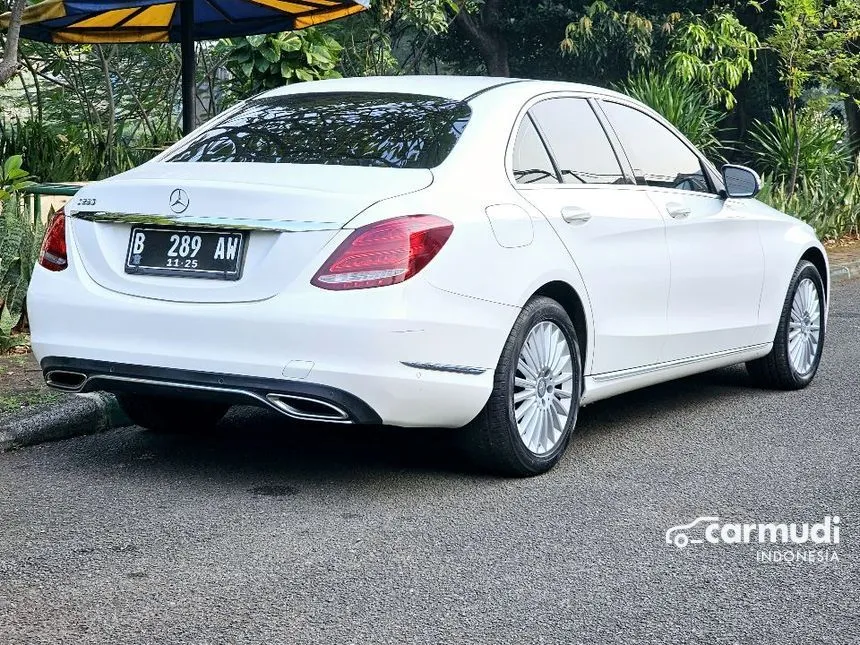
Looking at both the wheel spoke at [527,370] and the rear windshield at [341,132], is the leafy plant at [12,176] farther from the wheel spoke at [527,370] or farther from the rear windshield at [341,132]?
the wheel spoke at [527,370]

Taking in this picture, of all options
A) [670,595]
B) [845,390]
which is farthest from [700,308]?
[670,595]

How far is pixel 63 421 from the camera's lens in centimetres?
622

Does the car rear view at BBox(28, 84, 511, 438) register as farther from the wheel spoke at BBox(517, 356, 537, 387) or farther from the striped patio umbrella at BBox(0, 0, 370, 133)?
the striped patio umbrella at BBox(0, 0, 370, 133)

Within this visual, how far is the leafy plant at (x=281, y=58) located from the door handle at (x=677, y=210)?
6204 mm

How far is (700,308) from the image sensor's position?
22.0 feet

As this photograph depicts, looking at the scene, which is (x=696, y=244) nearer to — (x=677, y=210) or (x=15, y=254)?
(x=677, y=210)

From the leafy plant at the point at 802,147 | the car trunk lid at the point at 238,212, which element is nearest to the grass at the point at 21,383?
the car trunk lid at the point at 238,212

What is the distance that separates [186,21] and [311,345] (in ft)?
17.6

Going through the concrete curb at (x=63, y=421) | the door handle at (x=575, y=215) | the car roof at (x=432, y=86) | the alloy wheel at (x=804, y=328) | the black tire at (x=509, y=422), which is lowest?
the concrete curb at (x=63, y=421)

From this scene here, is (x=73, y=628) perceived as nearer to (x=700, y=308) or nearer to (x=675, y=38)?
(x=700, y=308)

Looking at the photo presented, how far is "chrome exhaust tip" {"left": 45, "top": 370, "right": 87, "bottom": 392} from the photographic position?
528 centimetres

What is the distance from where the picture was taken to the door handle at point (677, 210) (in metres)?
6.47

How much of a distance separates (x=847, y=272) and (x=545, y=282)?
30.9 ft

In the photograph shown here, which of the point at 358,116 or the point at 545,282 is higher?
the point at 358,116
